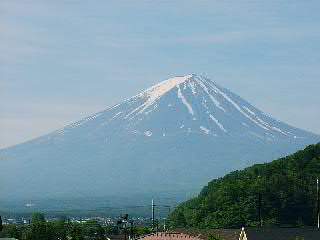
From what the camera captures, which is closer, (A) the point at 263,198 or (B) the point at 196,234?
(B) the point at 196,234

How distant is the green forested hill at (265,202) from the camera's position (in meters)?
71.9

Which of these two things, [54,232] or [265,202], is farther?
[265,202]

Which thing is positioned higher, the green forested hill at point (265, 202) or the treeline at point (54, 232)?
the green forested hill at point (265, 202)

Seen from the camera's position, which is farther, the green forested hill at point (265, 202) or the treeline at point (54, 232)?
the green forested hill at point (265, 202)

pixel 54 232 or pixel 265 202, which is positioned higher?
pixel 265 202

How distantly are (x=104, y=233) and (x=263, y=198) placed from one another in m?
13.8

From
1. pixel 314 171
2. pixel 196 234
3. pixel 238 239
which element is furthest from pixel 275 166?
pixel 238 239

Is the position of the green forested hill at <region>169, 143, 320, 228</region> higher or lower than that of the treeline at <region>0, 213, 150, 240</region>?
higher

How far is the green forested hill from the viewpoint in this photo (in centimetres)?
7188

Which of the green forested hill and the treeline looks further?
the green forested hill

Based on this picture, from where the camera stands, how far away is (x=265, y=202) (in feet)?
Answer: 240

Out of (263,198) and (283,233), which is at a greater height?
(263,198)

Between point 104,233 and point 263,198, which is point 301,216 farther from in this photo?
point 104,233

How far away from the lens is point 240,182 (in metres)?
79.9
